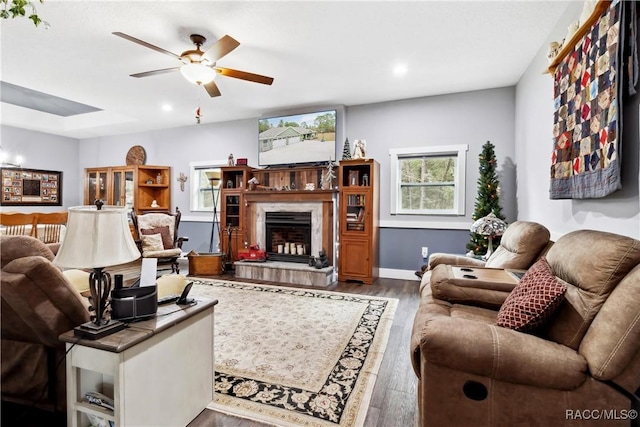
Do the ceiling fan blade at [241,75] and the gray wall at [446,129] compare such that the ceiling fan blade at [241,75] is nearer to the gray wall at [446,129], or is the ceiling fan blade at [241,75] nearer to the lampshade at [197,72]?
the lampshade at [197,72]

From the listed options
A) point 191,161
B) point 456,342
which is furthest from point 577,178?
point 191,161

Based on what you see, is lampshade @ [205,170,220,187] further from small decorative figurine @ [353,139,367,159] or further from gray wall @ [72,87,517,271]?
small decorative figurine @ [353,139,367,159]

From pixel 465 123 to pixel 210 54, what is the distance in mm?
3653

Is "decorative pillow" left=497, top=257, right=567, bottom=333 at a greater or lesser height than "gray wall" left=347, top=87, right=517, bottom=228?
lesser

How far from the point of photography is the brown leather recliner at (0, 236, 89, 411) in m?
1.29

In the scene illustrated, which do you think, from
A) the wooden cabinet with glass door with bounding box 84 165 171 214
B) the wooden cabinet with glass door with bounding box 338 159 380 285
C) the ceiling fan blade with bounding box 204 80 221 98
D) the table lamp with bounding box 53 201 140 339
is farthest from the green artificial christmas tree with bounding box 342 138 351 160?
the wooden cabinet with glass door with bounding box 84 165 171 214

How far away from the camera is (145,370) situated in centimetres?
133

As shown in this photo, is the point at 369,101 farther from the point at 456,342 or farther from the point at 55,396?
the point at 55,396

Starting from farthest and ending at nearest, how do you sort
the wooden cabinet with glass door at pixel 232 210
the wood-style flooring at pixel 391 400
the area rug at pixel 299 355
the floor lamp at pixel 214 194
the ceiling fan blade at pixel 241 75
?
the floor lamp at pixel 214 194 → the wooden cabinet with glass door at pixel 232 210 → the ceiling fan blade at pixel 241 75 → the area rug at pixel 299 355 → the wood-style flooring at pixel 391 400

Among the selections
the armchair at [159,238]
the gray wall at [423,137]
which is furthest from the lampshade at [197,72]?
the armchair at [159,238]

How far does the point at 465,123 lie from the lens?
4500 millimetres

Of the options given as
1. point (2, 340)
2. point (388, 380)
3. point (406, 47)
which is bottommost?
point (388, 380)

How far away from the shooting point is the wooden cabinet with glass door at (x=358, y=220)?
4.62 m

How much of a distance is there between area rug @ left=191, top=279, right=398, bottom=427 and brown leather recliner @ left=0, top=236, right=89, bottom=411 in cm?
86
